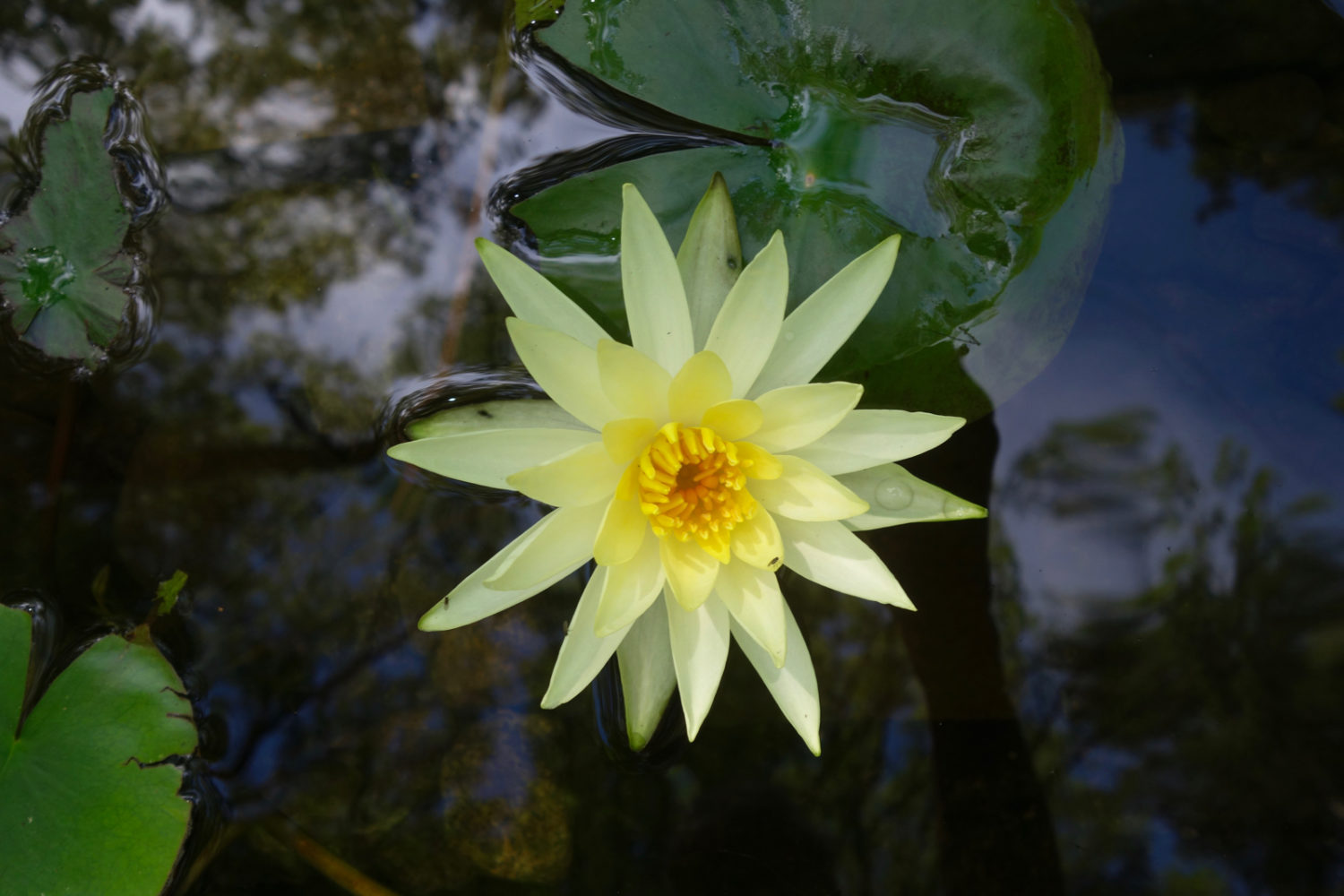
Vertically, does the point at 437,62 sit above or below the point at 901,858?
above

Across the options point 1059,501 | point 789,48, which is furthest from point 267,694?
point 1059,501

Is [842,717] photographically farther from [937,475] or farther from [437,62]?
[437,62]

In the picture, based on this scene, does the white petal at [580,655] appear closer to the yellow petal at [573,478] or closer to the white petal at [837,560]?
the yellow petal at [573,478]

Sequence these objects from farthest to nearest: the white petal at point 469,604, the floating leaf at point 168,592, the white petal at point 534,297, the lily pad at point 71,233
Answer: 1. the floating leaf at point 168,592
2. the lily pad at point 71,233
3. the white petal at point 469,604
4. the white petal at point 534,297

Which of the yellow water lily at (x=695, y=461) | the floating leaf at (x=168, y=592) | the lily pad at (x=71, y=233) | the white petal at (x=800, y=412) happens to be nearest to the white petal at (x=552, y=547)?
the yellow water lily at (x=695, y=461)

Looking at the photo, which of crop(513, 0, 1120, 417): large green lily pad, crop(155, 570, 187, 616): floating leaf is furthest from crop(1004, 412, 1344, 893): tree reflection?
crop(155, 570, 187, 616): floating leaf

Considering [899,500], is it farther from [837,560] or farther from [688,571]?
[688,571]
